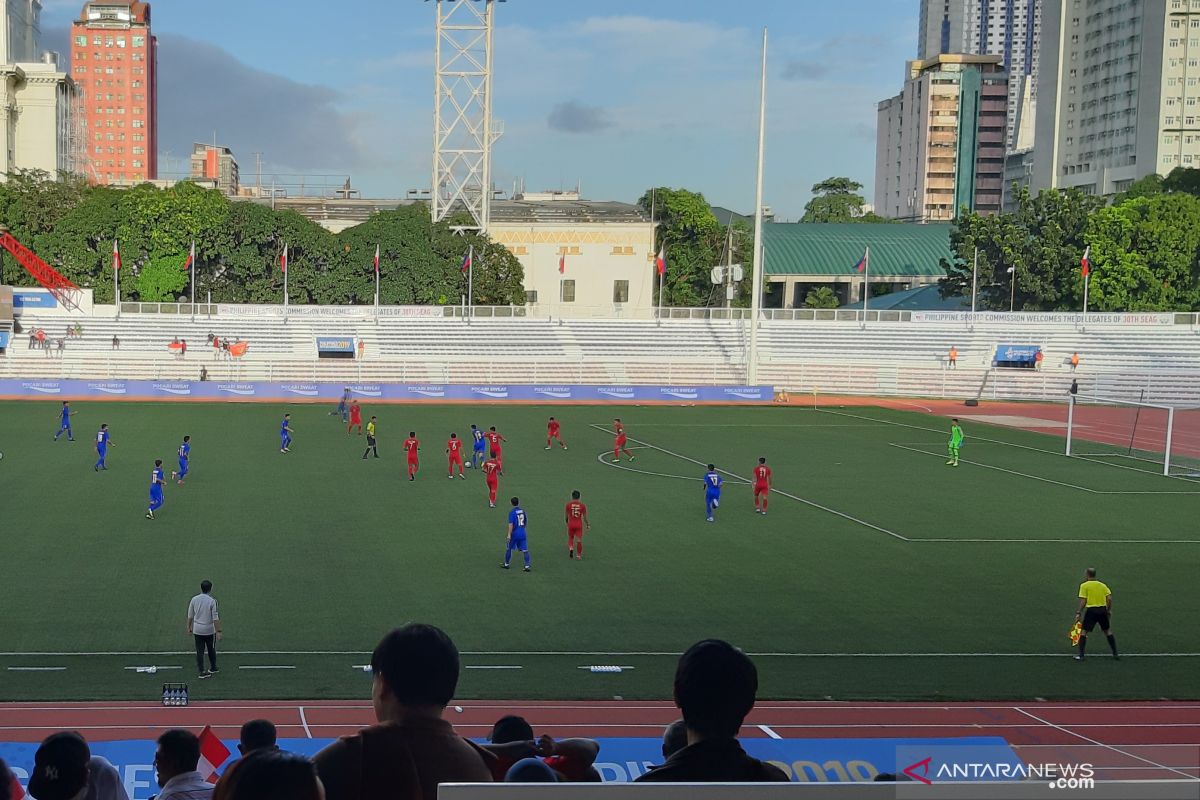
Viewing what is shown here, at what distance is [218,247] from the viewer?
73.4 metres

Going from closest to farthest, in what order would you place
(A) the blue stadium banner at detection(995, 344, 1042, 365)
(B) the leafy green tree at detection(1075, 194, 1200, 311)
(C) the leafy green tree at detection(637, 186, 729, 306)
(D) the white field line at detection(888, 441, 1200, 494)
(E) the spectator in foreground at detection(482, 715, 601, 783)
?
1. (E) the spectator in foreground at detection(482, 715, 601, 783)
2. (D) the white field line at detection(888, 441, 1200, 494)
3. (A) the blue stadium banner at detection(995, 344, 1042, 365)
4. (B) the leafy green tree at detection(1075, 194, 1200, 311)
5. (C) the leafy green tree at detection(637, 186, 729, 306)

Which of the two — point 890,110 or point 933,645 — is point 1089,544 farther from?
point 890,110

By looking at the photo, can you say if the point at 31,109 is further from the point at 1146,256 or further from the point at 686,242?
the point at 1146,256

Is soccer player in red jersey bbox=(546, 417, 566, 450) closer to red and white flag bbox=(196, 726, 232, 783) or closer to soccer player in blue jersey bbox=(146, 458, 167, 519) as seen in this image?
soccer player in blue jersey bbox=(146, 458, 167, 519)

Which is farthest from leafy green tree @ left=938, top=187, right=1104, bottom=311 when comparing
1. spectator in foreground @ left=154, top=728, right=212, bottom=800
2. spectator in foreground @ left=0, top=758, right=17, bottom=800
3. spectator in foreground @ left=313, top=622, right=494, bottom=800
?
spectator in foreground @ left=0, top=758, right=17, bottom=800

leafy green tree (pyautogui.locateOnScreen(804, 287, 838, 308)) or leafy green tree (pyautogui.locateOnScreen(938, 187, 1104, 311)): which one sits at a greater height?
leafy green tree (pyautogui.locateOnScreen(938, 187, 1104, 311))

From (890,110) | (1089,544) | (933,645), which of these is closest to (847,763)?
(933,645)

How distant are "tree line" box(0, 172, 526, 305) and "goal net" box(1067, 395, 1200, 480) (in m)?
39.8

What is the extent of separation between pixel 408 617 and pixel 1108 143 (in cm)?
12097

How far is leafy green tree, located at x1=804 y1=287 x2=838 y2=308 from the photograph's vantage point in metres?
92.2

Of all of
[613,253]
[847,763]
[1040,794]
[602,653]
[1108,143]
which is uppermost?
[1108,143]

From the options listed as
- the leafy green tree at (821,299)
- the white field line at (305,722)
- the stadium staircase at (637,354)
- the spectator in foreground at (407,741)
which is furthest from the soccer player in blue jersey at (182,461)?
the leafy green tree at (821,299)

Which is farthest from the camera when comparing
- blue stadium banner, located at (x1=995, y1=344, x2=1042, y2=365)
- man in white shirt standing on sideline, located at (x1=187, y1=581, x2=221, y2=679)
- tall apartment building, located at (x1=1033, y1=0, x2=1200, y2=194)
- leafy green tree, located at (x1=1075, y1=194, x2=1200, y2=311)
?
tall apartment building, located at (x1=1033, y1=0, x2=1200, y2=194)

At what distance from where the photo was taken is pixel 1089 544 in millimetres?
24141
